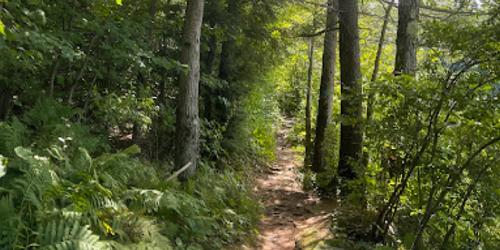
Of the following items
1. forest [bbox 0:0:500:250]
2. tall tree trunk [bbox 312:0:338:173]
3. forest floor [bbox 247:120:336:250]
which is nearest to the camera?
forest [bbox 0:0:500:250]

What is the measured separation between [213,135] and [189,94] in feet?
7.73

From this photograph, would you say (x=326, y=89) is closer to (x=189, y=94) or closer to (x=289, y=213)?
(x=289, y=213)

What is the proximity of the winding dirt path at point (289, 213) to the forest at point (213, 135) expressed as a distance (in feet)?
0.18

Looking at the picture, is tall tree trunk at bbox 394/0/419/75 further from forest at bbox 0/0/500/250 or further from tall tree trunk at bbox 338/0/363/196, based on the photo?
tall tree trunk at bbox 338/0/363/196

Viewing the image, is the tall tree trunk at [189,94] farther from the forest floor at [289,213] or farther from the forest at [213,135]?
the forest floor at [289,213]

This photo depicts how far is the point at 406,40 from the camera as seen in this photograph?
7500 mm

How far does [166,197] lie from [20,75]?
2736 millimetres

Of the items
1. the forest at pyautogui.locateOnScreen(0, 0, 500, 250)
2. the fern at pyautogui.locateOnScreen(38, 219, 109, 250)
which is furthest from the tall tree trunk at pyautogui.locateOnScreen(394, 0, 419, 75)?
the fern at pyautogui.locateOnScreen(38, 219, 109, 250)

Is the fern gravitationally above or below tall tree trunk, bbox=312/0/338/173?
below

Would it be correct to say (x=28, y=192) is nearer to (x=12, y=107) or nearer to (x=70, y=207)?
(x=70, y=207)

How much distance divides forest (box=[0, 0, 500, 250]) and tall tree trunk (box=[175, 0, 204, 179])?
0.8 inches

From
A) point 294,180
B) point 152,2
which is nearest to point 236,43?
point 152,2

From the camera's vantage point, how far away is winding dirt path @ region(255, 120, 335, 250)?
6477 mm

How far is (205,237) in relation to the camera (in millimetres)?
5191
